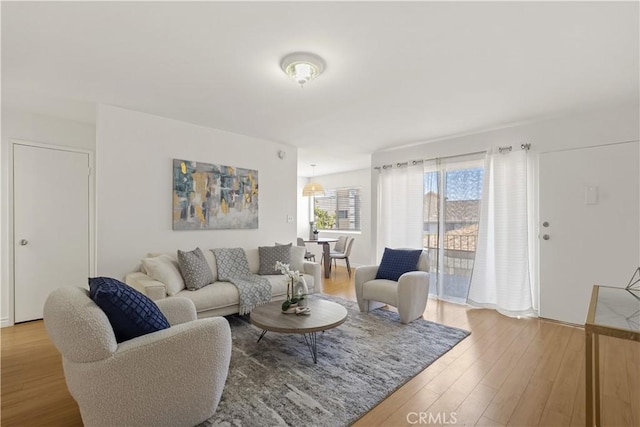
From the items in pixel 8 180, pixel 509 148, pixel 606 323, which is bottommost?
pixel 606 323

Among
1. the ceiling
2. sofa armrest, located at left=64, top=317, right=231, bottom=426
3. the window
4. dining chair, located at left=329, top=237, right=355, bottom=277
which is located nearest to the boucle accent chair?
sofa armrest, located at left=64, top=317, right=231, bottom=426

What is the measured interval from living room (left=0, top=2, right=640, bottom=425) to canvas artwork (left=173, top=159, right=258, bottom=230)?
0.11m

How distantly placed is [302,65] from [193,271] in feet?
7.66

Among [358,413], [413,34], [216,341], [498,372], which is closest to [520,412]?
[498,372]

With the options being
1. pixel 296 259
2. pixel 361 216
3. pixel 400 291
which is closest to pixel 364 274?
pixel 400 291

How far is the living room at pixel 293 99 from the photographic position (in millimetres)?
1837

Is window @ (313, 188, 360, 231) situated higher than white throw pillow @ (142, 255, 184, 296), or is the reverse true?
window @ (313, 188, 360, 231)

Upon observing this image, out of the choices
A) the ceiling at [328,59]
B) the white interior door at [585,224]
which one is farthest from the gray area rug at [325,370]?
the ceiling at [328,59]

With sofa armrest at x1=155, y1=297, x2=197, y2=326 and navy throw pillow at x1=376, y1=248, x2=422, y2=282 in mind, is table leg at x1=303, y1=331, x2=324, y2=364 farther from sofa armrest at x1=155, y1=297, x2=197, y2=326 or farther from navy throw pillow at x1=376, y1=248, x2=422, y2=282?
navy throw pillow at x1=376, y1=248, x2=422, y2=282

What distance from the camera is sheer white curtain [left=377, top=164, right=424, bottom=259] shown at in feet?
15.5

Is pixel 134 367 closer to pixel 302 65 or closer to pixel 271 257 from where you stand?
pixel 302 65

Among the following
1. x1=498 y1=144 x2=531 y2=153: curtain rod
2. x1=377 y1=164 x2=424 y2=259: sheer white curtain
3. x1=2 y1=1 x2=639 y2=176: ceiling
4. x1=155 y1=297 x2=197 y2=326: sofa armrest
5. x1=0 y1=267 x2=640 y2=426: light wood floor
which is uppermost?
x1=2 y1=1 x2=639 y2=176: ceiling

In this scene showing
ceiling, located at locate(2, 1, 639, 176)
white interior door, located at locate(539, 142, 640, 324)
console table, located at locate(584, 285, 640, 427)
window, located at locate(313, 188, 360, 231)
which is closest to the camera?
console table, located at locate(584, 285, 640, 427)

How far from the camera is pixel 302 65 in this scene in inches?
88.0
